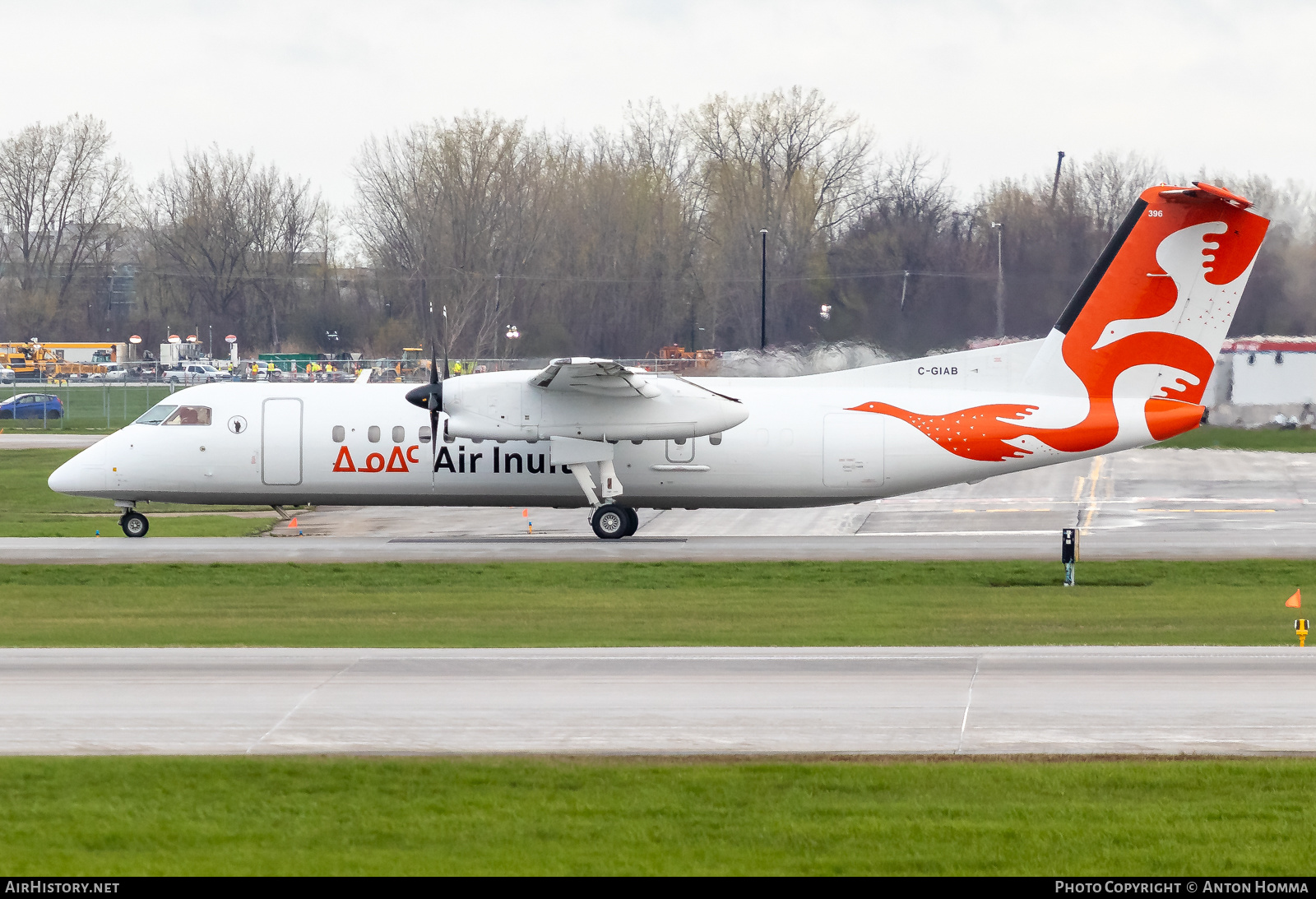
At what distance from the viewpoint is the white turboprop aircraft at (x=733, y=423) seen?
26375mm

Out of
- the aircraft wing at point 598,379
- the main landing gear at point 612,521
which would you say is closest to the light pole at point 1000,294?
the main landing gear at point 612,521

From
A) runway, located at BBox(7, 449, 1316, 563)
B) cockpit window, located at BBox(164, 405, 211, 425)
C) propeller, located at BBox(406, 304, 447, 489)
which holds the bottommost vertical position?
runway, located at BBox(7, 449, 1316, 563)

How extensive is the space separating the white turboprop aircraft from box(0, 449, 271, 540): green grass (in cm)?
330

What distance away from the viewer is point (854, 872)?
8.62m

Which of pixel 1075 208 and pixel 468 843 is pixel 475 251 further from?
pixel 468 843

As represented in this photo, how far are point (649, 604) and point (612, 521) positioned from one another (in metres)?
7.07

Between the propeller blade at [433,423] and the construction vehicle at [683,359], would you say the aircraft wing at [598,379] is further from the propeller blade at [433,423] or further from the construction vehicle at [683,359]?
the construction vehicle at [683,359]

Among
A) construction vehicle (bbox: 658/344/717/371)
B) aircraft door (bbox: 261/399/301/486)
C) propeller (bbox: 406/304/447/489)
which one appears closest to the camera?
propeller (bbox: 406/304/447/489)

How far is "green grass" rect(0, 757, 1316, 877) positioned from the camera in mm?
8812

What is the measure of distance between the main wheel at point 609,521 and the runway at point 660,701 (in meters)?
11.9

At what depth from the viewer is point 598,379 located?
26.4m

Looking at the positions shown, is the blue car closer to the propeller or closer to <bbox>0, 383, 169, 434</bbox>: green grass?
<bbox>0, 383, 169, 434</bbox>: green grass

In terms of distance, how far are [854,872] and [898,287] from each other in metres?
32.8

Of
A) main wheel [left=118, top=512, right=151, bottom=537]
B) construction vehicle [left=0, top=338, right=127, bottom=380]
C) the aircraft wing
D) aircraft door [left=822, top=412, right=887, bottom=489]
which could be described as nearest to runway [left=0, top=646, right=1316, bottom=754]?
the aircraft wing
